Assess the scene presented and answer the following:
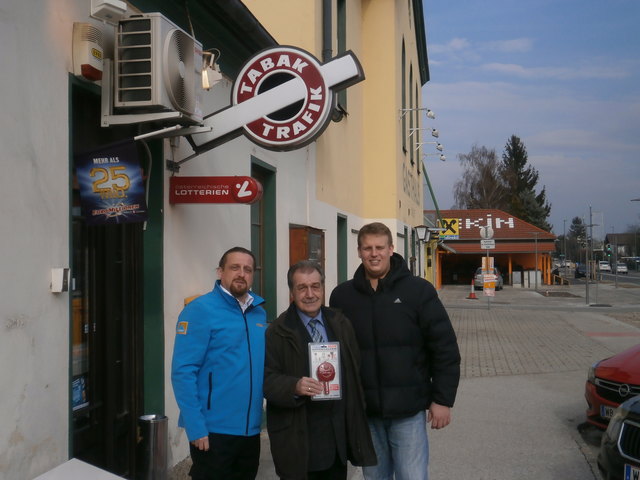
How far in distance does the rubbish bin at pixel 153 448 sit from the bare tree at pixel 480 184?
225 ft

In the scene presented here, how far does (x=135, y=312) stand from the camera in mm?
4684

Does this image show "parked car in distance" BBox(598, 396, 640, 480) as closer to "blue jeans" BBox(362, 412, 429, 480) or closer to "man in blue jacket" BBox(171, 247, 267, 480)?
"blue jeans" BBox(362, 412, 429, 480)

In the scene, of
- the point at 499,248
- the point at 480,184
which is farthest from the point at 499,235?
the point at 480,184

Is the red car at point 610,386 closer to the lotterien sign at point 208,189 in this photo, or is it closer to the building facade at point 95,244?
the building facade at point 95,244

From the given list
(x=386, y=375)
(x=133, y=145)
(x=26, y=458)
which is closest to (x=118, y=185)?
(x=133, y=145)

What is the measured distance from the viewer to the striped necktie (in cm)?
334

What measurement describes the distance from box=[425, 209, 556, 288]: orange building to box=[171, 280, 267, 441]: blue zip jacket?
39.2 metres

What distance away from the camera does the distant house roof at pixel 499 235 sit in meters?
44.4

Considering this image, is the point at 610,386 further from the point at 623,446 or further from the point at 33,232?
the point at 33,232

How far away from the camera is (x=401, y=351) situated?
3.48 metres

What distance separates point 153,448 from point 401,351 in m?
1.75

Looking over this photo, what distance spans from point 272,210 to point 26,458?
187 inches

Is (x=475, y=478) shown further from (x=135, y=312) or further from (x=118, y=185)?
(x=118, y=185)

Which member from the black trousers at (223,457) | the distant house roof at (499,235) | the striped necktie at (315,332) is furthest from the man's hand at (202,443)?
the distant house roof at (499,235)
